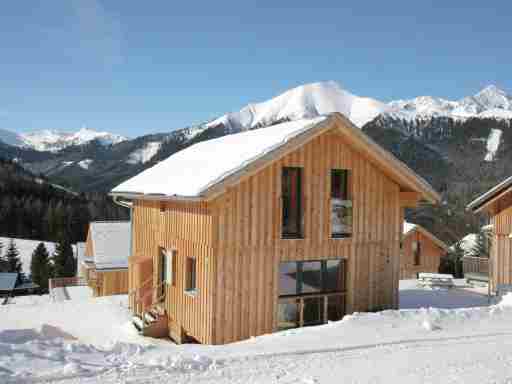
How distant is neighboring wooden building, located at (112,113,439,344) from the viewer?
11.3 metres

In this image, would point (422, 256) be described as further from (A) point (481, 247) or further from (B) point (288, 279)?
(B) point (288, 279)

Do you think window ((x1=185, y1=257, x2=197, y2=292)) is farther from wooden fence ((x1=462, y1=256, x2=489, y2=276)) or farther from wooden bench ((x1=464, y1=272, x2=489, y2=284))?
wooden fence ((x1=462, y1=256, x2=489, y2=276))

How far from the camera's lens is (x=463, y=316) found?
446 inches

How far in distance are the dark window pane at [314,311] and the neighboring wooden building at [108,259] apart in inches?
583

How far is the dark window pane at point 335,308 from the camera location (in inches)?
517

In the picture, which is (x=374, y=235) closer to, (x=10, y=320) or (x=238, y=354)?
(x=238, y=354)

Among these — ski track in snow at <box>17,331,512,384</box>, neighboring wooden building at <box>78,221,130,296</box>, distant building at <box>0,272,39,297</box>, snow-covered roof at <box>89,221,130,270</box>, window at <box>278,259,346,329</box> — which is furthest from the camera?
distant building at <box>0,272,39,297</box>

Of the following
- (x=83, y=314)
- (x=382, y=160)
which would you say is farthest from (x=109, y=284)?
(x=382, y=160)

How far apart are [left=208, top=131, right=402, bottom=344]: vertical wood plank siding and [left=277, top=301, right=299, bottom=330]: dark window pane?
1.34 feet

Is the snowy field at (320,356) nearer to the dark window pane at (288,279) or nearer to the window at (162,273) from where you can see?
the dark window pane at (288,279)

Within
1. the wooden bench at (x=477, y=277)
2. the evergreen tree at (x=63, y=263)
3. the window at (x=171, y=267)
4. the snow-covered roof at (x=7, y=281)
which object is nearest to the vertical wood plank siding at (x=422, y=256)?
the wooden bench at (x=477, y=277)

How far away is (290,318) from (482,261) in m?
16.4

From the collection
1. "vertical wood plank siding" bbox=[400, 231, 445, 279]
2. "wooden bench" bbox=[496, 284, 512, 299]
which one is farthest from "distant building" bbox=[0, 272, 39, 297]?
"wooden bench" bbox=[496, 284, 512, 299]

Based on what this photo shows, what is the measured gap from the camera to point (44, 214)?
292ft
